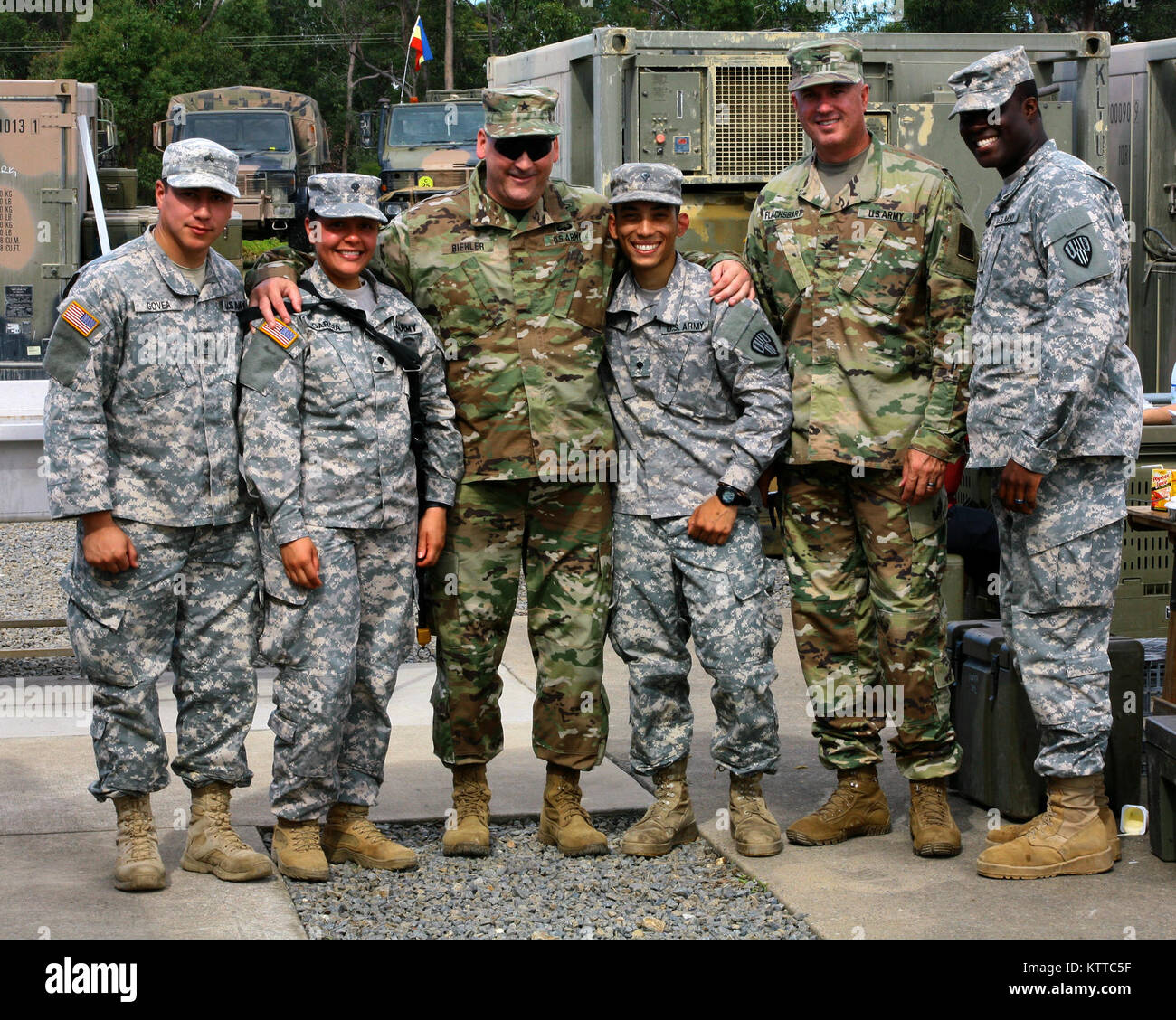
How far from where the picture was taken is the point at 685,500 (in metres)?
4.56

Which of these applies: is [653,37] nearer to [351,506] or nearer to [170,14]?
[351,506]

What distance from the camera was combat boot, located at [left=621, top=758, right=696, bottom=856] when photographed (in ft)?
15.2

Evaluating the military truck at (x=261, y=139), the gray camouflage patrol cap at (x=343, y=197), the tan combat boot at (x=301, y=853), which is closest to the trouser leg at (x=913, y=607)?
the gray camouflage patrol cap at (x=343, y=197)

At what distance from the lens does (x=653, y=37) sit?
906cm

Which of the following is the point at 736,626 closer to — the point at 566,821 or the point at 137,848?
the point at 566,821

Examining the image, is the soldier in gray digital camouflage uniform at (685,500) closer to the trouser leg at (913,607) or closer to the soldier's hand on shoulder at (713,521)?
the soldier's hand on shoulder at (713,521)

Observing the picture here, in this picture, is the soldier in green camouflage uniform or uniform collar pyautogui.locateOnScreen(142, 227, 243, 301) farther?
the soldier in green camouflage uniform

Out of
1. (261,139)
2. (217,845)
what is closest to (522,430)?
(217,845)

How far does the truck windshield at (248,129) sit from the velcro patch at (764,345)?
18.7 m

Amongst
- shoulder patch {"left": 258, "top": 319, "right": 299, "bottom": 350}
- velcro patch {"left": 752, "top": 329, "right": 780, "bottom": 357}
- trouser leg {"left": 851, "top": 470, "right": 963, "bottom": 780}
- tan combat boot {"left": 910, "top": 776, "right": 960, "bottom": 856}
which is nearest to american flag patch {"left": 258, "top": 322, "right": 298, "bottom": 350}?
shoulder patch {"left": 258, "top": 319, "right": 299, "bottom": 350}

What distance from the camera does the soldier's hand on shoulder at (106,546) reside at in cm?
416

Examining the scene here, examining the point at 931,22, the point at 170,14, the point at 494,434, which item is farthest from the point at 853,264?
the point at 170,14

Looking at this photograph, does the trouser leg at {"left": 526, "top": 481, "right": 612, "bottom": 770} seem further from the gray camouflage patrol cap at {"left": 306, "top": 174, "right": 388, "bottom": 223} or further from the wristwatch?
the gray camouflage patrol cap at {"left": 306, "top": 174, "right": 388, "bottom": 223}

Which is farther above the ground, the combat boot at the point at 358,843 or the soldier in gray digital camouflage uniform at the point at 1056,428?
the soldier in gray digital camouflage uniform at the point at 1056,428
